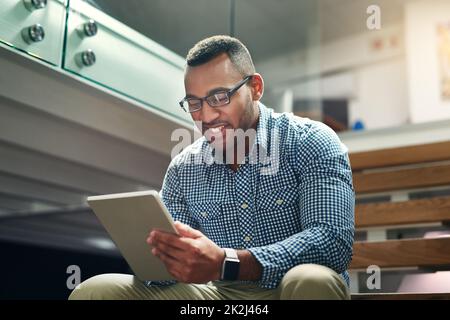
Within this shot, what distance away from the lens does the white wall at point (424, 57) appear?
4414 millimetres

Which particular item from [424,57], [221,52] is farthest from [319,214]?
[424,57]

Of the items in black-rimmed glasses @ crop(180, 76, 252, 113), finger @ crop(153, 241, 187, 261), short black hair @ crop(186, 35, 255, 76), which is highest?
short black hair @ crop(186, 35, 255, 76)

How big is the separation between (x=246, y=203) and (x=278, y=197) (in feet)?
0.31

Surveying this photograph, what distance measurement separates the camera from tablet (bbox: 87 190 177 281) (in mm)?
1157

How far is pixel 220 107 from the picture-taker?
1526mm

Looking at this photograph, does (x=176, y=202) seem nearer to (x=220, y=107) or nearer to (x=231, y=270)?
(x=220, y=107)

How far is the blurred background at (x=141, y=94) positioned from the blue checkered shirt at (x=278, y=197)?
645 millimetres

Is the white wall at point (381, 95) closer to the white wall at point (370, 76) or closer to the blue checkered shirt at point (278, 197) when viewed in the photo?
the white wall at point (370, 76)

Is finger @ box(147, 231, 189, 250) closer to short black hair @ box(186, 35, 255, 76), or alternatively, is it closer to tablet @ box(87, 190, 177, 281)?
tablet @ box(87, 190, 177, 281)

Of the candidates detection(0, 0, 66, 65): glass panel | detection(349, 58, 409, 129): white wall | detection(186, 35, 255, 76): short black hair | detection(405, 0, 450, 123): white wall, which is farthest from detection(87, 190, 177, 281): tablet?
detection(349, 58, 409, 129): white wall

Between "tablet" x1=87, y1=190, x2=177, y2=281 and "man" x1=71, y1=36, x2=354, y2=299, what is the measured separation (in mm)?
40

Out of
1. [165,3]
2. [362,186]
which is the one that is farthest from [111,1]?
[362,186]
